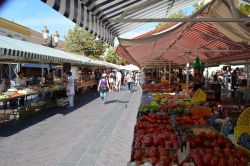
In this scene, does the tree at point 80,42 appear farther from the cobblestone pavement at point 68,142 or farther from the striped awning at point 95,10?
the striped awning at point 95,10

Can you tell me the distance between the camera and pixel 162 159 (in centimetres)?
342

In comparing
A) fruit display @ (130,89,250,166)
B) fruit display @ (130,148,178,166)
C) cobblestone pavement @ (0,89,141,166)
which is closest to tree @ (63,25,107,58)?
cobblestone pavement @ (0,89,141,166)

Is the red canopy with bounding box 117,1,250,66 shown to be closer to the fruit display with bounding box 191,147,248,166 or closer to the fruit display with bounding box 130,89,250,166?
the fruit display with bounding box 130,89,250,166

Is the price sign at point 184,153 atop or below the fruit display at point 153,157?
atop

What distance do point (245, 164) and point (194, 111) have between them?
380 cm

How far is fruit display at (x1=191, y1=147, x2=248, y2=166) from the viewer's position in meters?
3.28

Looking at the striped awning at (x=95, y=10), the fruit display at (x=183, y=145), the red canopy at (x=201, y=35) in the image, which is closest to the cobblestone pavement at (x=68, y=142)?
the fruit display at (x=183, y=145)

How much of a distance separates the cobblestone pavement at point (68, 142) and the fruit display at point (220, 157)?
8.76 ft

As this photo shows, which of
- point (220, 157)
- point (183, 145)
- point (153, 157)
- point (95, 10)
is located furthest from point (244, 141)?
point (95, 10)

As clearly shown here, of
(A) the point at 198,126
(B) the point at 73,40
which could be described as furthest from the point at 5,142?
(B) the point at 73,40

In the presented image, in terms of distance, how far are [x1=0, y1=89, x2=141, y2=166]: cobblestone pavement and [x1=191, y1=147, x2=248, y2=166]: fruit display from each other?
2671mm

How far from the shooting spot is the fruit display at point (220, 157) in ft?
10.7

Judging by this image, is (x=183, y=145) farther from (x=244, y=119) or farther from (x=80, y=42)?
(x=80, y=42)

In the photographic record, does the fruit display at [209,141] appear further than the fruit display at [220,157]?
Yes
